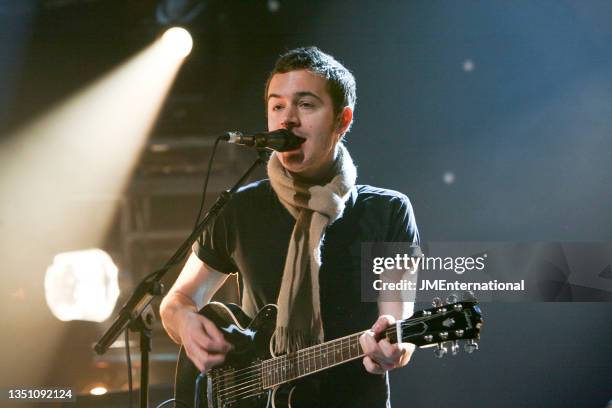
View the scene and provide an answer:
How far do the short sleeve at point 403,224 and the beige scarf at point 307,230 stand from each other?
20 centimetres

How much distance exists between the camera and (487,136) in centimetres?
293

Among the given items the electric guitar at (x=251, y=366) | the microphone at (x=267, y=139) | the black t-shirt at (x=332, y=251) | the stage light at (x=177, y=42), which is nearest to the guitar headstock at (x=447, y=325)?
the electric guitar at (x=251, y=366)

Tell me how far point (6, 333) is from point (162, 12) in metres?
1.67

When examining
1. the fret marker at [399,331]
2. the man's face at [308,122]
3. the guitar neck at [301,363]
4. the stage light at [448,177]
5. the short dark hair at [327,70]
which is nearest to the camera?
the fret marker at [399,331]

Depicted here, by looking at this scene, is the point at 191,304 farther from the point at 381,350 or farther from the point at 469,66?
the point at 469,66

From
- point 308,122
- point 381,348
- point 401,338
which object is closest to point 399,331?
point 401,338

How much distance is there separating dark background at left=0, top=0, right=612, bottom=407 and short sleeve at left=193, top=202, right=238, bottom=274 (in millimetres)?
491

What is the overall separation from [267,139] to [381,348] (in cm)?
74

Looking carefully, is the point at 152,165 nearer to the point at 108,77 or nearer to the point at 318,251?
the point at 108,77

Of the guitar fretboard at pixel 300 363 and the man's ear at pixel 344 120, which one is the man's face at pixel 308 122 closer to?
the man's ear at pixel 344 120

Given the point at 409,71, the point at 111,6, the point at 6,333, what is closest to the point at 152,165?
the point at 111,6

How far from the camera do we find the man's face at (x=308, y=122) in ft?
8.90

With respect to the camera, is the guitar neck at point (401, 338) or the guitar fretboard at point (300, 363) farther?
the guitar fretboard at point (300, 363)

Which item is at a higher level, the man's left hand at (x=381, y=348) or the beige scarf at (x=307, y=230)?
the beige scarf at (x=307, y=230)
